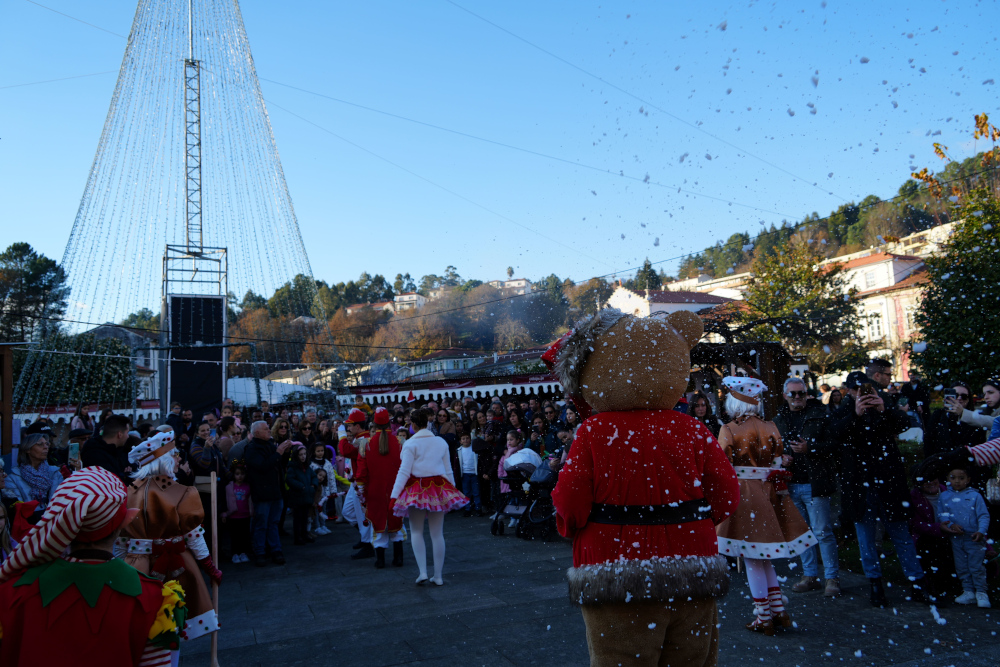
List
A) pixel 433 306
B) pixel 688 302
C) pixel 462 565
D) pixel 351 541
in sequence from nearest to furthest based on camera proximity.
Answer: pixel 462 565 → pixel 351 541 → pixel 688 302 → pixel 433 306

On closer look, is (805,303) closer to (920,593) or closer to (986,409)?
(986,409)

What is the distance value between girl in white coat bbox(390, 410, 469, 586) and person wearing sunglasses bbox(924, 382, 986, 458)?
14.4 feet

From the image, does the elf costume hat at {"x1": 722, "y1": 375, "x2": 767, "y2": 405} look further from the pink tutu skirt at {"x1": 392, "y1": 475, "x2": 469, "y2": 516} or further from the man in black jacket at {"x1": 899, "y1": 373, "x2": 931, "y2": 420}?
the man in black jacket at {"x1": 899, "y1": 373, "x2": 931, "y2": 420}

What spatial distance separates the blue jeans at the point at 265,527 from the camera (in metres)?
8.05

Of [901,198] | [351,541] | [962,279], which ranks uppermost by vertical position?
[901,198]

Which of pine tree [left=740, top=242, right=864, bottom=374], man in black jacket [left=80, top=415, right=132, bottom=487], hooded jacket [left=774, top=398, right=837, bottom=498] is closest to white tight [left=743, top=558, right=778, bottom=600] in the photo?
hooded jacket [left=774, top=398, right=837, bottom=498]

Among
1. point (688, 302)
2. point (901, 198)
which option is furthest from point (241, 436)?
point (688, 302)

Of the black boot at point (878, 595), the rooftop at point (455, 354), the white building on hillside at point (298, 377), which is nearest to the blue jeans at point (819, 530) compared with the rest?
the black boot at point (878, 595)

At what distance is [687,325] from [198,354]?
58.1ft

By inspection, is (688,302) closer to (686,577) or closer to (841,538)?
(841,538)

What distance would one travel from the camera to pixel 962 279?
1330 cm

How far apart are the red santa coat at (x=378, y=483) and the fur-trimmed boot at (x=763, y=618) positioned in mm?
3861

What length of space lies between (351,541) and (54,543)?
24.6 feet

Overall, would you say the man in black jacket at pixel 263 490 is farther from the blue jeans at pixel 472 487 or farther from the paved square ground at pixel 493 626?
the blue jeans at pixel 472 487
